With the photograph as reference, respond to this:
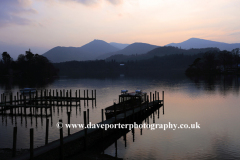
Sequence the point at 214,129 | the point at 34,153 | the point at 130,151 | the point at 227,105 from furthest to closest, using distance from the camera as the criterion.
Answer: the point at 227,105, the point at 214,129, the point at 130,151, the point at 34,153

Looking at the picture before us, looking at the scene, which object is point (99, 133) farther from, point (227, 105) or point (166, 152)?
point (227, 105)

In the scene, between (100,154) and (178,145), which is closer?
(100,154)

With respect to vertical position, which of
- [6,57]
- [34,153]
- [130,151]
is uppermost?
[6,57]

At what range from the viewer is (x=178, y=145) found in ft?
79.8

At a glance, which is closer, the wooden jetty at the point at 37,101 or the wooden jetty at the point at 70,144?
the wooden jetty at the point at 70,144

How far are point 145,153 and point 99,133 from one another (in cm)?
568

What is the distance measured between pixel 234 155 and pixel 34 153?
1835 centimetres

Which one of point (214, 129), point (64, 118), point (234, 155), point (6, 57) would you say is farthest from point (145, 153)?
point (6, 57)

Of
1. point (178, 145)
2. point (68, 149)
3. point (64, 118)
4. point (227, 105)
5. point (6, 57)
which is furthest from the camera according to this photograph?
point (6, 57)

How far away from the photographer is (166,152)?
22.4 meters

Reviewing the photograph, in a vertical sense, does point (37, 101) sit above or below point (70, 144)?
above

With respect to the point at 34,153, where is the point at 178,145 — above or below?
below

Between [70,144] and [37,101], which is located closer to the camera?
[70,144]

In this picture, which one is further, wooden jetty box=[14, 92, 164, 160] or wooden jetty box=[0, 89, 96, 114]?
wooden jetty box=[0, 89, 96, 114]
